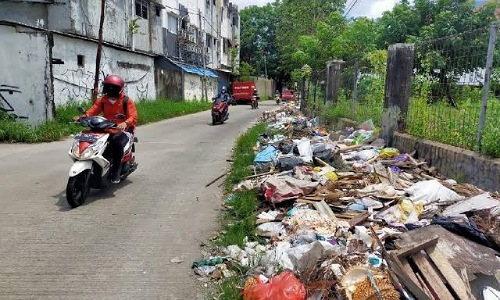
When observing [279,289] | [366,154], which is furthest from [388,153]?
[279,289]

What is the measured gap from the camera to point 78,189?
5668 mm

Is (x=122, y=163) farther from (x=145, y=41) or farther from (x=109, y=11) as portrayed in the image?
(x=145, y=41)

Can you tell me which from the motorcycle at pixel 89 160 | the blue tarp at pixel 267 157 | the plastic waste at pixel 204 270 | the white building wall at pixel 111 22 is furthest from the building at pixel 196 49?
the plastic waste at pixel 204 270

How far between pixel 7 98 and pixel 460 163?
11936 mm

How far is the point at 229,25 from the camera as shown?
163 feet

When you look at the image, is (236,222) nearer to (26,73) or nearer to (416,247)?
(416,247)

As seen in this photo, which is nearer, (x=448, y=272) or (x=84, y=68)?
(x=448, y=272)

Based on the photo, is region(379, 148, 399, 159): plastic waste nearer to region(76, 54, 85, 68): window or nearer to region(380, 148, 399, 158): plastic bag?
region(380, 148, 399, 158): plastic bag

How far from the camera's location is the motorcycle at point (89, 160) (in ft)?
18.1

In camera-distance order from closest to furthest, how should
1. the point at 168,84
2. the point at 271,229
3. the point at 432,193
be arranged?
the point at 271,229 → the point at 432,193 → the point at 168,84

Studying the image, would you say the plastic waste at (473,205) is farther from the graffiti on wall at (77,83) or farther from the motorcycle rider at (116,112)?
the graffiti on wall at (77,83)

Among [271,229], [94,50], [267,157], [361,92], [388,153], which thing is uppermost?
[94,50]

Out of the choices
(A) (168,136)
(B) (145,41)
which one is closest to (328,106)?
(A) (168,136)

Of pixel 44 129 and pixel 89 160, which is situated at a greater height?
pixel 89 160
